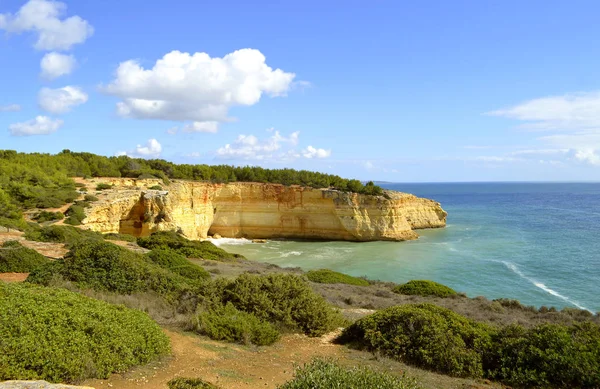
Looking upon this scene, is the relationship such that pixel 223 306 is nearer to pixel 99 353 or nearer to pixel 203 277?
pixel 99 353

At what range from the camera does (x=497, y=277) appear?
2591cm

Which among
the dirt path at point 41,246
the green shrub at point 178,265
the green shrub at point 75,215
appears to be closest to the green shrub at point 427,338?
the green shrub at point 178,265

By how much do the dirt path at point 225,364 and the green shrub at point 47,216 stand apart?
19558 millimetres

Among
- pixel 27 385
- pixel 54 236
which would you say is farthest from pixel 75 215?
pixel 27 385

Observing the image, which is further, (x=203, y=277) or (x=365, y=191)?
(x=365, y=191)

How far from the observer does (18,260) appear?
12992mm

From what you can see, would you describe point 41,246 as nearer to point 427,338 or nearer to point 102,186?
point 427,338

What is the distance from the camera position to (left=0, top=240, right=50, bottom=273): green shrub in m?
12.6

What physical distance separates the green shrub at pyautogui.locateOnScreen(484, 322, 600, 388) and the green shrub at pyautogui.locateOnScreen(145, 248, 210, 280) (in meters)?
8.99

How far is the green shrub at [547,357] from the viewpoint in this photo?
23.0ft

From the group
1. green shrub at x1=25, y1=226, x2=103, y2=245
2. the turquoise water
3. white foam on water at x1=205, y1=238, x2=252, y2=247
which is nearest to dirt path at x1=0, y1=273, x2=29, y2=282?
green shrub at x1=25, y1=226, x2=103, y2=245

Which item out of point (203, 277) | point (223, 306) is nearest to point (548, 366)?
point (223, 306)

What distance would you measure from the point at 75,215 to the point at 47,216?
4.99 feet

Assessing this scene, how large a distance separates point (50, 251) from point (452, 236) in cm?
3859
